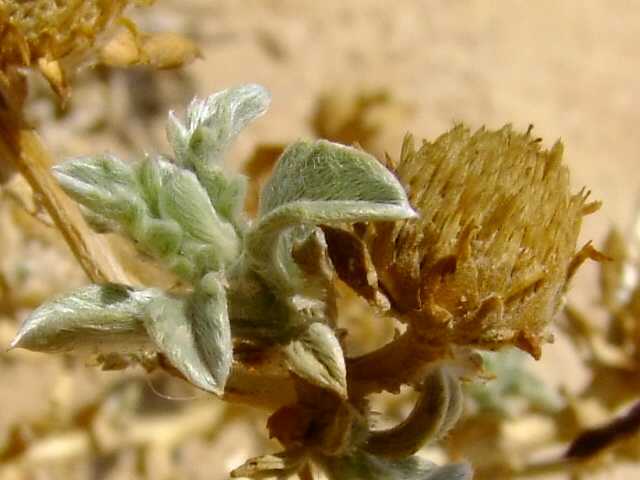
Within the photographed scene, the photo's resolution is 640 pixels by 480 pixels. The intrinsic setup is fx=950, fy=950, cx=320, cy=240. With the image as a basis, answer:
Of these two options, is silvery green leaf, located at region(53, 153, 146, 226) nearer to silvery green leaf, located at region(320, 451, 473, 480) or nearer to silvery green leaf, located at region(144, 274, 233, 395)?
silvery green leaf, located at region(144, 274, 233, 395)

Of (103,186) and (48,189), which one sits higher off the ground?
(103,186)

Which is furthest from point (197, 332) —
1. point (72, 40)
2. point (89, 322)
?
point (72, 40)

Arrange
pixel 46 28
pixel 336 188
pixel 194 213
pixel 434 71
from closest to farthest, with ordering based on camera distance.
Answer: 1. pixel 336 188
2. pixel 194 213
3. pixel 46 28
4. pixel 434 71

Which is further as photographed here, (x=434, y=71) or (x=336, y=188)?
(x=434, y=71)

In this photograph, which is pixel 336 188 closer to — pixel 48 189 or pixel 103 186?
pixel 103 186

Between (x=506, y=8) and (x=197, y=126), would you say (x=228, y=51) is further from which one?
(x=197, y=126)

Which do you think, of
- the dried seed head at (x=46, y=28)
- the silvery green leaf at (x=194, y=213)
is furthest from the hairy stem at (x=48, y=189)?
the silvery green leaf at (x=194, y=213)

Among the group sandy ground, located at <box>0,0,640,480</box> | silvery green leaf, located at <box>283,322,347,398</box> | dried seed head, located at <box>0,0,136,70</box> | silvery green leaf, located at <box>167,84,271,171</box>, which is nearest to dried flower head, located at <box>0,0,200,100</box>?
dried seed head, located at <box>0,0,136,70</box>
